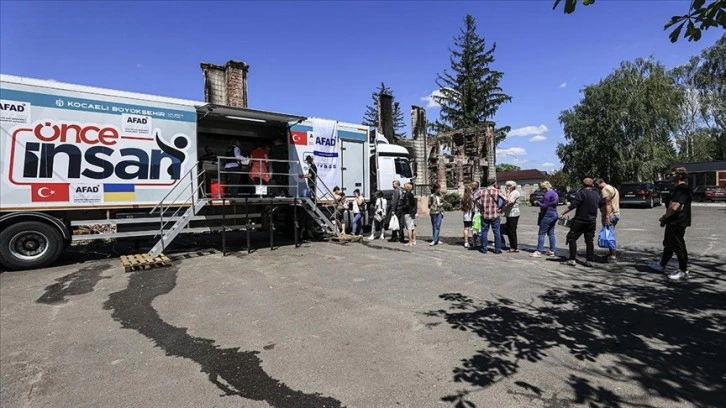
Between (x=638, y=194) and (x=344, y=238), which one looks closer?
(x=344, y=238)

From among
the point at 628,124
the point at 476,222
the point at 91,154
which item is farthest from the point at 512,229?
the point at 628,124

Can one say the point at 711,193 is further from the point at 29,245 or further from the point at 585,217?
the point at 29,245

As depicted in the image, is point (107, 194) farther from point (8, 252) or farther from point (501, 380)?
point (501, 380)

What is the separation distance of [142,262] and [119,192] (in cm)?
172

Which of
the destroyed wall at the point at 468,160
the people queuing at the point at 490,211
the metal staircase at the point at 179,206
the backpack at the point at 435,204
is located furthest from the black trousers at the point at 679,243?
the destroyed wall at the point at 468,160

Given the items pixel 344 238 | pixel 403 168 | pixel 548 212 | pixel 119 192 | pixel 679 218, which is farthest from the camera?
pixel 403 168

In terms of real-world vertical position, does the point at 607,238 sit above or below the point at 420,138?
below

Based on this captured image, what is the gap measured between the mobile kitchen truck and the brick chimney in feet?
24.0

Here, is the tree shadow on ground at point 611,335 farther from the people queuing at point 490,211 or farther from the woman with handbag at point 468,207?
the woman with handbag at point 468,207

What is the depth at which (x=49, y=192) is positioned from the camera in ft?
26.1

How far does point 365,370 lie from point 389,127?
20773 mm

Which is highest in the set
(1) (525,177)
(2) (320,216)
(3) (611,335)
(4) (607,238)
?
(1) (525,177)

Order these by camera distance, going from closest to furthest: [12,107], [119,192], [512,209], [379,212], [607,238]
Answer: [12,107] → [607,238] → [119,192] → [512,209] → [379,212]

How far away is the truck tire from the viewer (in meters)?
7.68
